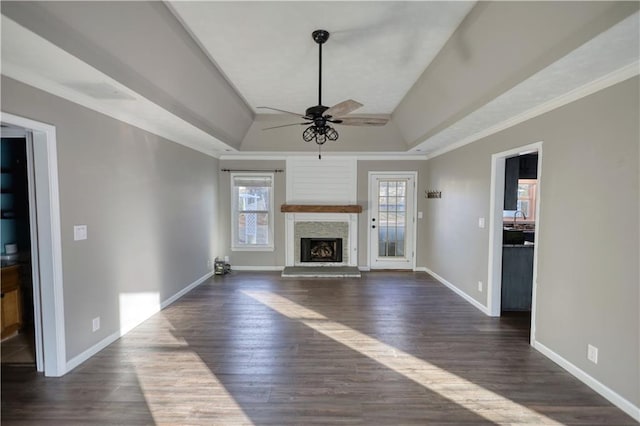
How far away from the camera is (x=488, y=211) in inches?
147

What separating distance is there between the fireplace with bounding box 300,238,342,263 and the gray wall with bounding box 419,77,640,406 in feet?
12.1

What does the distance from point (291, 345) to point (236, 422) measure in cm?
104

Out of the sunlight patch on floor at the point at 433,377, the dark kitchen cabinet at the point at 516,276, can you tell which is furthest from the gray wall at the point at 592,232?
the dark kitchen cabinet at the point at 516,276

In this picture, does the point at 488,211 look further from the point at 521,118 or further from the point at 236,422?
the point at 236,422

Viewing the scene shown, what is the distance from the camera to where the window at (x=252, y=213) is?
6.04 meters

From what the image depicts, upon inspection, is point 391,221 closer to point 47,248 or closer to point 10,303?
point 47,248

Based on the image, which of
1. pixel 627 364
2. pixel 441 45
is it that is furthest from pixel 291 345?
pixel 441 45

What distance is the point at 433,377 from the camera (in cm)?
242

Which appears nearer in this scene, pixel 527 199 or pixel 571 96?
pixel 571 96

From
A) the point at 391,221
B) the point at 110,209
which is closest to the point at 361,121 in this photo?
the point at 110,209

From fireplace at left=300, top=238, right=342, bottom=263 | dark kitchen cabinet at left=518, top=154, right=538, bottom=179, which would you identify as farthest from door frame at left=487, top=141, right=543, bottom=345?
fireplace at left=300, top=238, right=342, bottom=263

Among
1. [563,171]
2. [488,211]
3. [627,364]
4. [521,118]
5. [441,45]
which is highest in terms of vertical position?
[441,45]

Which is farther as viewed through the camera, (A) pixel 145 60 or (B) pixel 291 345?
(B) pixel 291 345

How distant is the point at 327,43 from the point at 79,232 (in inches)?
110
